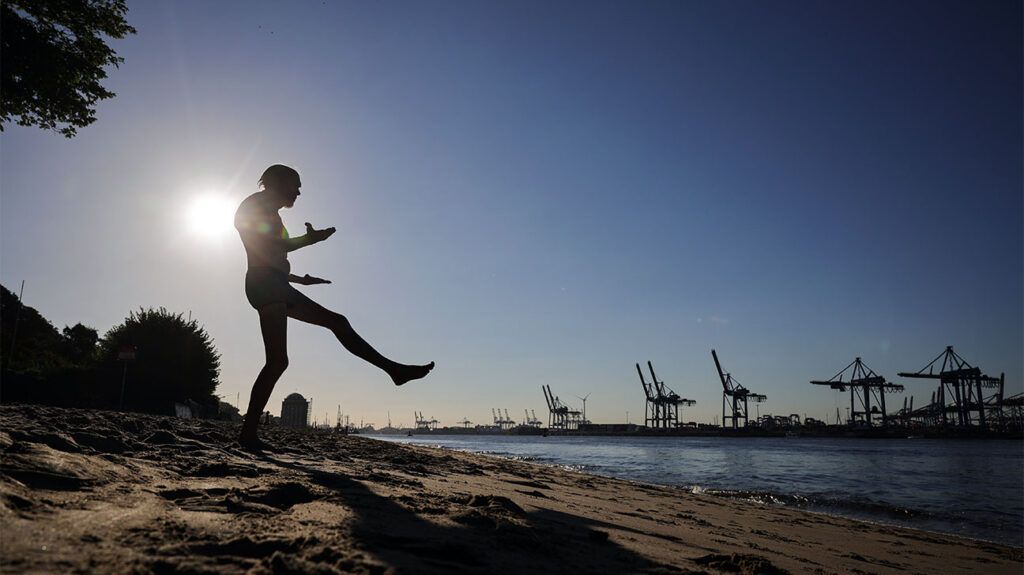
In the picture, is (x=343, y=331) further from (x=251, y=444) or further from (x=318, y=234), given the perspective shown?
(x=251, y=444)

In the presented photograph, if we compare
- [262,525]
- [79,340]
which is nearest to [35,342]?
[79,340]

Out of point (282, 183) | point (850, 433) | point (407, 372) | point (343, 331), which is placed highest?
point (282, 183)

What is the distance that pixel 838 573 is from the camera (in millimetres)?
3416

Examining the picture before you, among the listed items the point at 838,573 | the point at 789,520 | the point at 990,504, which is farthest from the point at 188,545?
the point at 990,504

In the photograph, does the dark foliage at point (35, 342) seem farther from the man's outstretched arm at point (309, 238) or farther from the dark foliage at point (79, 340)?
the man's outstretched arm at point (309, 238)

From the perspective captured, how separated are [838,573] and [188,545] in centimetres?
389

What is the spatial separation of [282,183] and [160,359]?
25118 mm

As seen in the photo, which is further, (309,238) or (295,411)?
(295,411)

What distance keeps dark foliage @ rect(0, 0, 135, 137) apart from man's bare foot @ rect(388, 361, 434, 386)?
30.4 ft

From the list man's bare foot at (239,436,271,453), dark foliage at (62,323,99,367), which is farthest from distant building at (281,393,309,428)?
man's bare foot at (239,436,271,453)

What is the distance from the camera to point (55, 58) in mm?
8539

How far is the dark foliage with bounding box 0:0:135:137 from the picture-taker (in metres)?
8.18

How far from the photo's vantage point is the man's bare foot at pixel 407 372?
3.91m

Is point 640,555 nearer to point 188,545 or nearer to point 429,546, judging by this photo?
point 429,546
